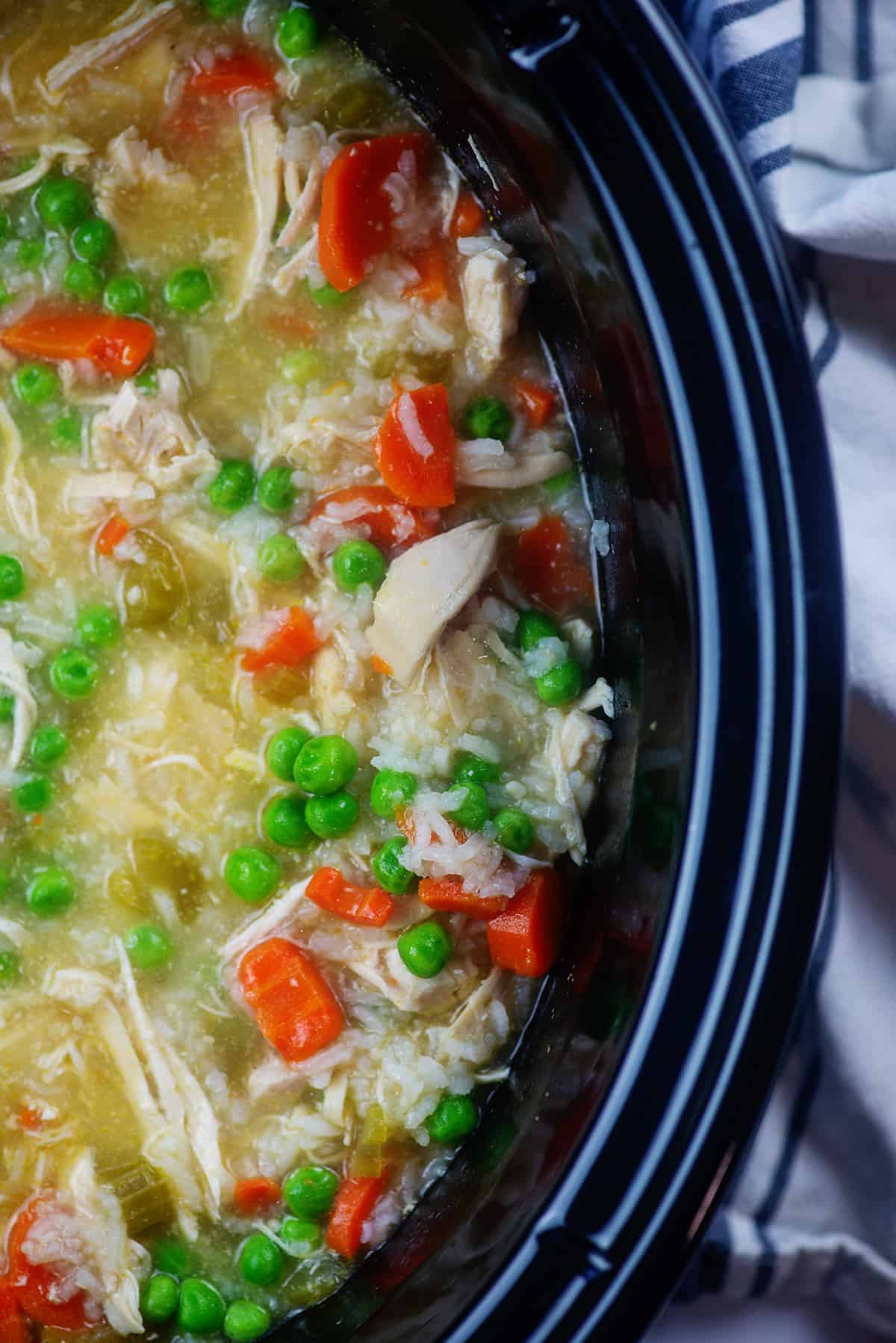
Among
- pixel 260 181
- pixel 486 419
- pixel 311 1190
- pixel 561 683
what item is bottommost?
pixel 311 1190

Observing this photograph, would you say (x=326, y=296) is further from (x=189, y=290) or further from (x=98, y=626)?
(x=98, y=626)

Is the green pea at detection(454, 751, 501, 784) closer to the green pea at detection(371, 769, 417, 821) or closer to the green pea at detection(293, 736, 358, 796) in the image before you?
the green pea at detection(371, 769, 417, 821)

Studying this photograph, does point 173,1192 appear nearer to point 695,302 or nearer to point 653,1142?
point 653,1142

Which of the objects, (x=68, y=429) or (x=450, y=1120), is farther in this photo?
(x=68, y=429)

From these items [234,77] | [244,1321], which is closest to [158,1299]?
[244,1321]

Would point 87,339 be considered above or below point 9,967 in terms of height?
above

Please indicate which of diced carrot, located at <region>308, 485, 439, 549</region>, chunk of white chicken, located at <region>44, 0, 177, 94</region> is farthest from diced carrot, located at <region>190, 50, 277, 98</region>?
→ diced carrot, located at <region>308, 485, 439, 549</region>
